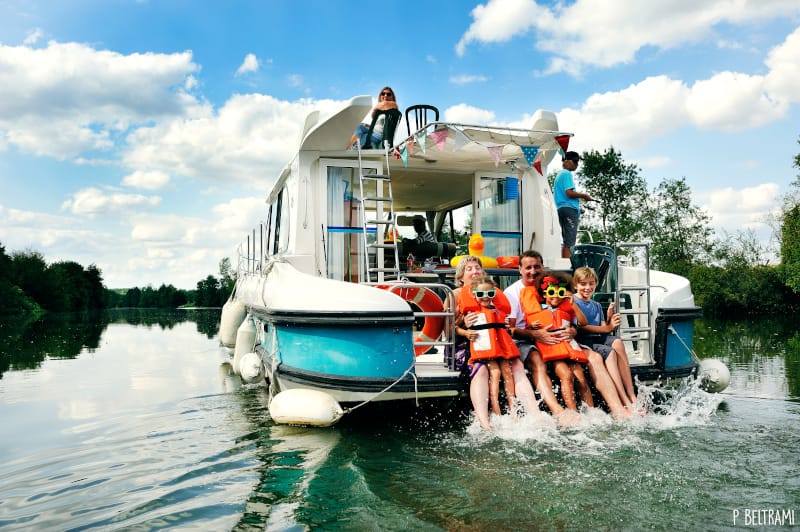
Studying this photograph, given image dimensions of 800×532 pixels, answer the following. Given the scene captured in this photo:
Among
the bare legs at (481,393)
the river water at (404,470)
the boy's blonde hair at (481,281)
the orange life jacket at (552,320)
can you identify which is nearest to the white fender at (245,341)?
the river water at (404,470)

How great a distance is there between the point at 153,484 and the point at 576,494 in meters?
2.92

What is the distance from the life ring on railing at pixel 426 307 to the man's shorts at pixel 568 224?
2.88 metres

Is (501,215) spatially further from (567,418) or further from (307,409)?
(307,409)

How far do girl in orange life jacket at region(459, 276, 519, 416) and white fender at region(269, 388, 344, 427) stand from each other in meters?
1.31

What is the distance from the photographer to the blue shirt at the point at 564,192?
28.2 feet

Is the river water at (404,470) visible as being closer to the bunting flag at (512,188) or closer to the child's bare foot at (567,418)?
the child's bare foot at (567,418)

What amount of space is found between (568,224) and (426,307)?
3.01 meters

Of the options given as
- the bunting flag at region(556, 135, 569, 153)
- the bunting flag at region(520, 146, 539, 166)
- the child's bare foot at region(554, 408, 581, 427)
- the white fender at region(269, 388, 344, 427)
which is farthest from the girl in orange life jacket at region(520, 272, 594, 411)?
the bunting flag at region(556, 135, 569, 153)

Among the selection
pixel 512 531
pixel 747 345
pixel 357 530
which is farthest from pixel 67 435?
pixel 747 345

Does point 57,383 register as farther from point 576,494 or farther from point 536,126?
point 576,494

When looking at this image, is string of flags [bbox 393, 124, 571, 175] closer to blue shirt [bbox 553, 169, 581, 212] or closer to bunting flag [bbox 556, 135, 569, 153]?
bunting flag [bbox 556, 135, 569, 153]

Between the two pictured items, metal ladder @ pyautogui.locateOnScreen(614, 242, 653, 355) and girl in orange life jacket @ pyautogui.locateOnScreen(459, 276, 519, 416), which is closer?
girl in orange life jacket @ pyautogui.locateOnScreen(459, 276, 519, 416)

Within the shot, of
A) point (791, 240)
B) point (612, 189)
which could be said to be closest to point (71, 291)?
point (612, 189)

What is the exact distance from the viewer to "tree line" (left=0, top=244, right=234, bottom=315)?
56594 mm
